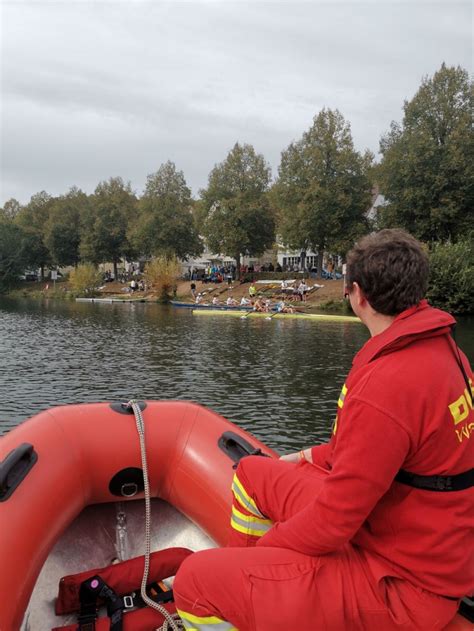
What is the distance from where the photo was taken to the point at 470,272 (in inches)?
1034

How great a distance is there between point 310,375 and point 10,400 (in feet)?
22.2

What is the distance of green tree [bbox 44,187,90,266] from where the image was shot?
59.9 m

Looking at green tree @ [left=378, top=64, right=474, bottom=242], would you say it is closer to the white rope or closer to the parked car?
the white rope

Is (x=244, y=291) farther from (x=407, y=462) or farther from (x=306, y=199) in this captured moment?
(x=407, y=462)

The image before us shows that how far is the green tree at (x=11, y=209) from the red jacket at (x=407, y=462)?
80.2 m

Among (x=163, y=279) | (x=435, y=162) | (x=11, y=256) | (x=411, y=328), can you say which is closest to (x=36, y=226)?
(x=11, y=256)

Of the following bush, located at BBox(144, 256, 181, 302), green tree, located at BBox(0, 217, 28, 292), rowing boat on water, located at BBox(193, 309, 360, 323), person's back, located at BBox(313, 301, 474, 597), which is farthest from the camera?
green tree, located at BBox(0, 217, 28, 292)

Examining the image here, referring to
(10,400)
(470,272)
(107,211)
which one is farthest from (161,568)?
(107,211)

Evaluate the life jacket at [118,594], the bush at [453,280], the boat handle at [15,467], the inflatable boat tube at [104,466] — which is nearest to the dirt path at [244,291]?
the bush at [453,280]

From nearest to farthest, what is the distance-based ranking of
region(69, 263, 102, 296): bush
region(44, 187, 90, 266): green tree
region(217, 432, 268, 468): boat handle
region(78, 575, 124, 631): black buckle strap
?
region(78, 575, 124, 631): black buckle strap
region(217, 432, 268, 468): boat handle
region(69, 263, 102, 296): bush
region(44, 187, 90, 266): green tree

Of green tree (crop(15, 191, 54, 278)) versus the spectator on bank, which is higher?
green tree (crop(15, 191, 54, 278))

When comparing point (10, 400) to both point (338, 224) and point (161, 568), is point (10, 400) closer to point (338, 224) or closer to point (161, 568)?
point (161, 568)

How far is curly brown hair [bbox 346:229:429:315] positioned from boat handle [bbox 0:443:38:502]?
1946 millimetres

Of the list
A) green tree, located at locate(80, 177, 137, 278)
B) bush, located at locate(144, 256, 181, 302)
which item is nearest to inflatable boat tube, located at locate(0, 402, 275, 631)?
bush, located at locate(144, 256, 181, 302)
